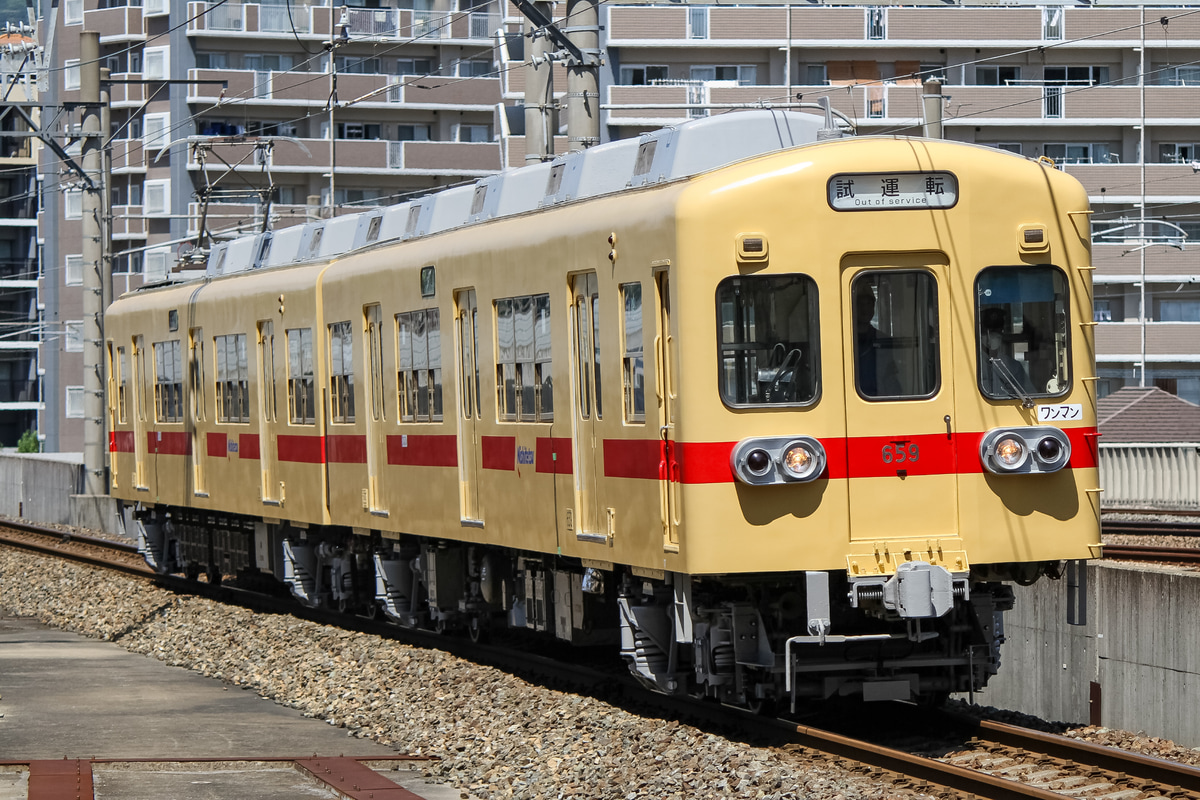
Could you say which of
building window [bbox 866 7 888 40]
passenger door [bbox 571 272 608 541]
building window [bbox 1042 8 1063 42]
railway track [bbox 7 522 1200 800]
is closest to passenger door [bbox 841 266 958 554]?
railway track [bbox 7 522 1200 800]

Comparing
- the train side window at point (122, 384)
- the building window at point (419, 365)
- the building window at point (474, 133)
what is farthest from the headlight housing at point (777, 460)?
the building window at point (474, 133)

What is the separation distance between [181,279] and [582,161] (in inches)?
437

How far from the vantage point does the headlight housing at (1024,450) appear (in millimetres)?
9852

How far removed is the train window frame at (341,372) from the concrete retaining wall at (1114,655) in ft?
19.4

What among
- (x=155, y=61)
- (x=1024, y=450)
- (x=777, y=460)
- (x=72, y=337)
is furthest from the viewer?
(x=72, y=337)

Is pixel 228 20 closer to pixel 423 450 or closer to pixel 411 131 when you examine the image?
pixel 411 131

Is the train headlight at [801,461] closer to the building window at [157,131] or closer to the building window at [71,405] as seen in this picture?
the building window at [157,131]

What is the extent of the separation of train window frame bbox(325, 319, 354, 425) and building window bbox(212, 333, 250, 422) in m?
2.47

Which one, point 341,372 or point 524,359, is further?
point 341,372

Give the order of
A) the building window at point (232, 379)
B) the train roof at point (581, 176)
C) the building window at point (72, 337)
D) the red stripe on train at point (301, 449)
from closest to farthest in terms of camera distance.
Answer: the train roof at point (581, 176) < the red stripe on train at point (301, 449) < the building window at point (232, 379) < the building window at point (72, 337)

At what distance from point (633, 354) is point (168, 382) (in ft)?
39.4

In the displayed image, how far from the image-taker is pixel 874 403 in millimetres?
9844

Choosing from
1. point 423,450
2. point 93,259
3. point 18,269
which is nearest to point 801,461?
point 423,450

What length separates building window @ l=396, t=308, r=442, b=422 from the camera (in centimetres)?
1393
